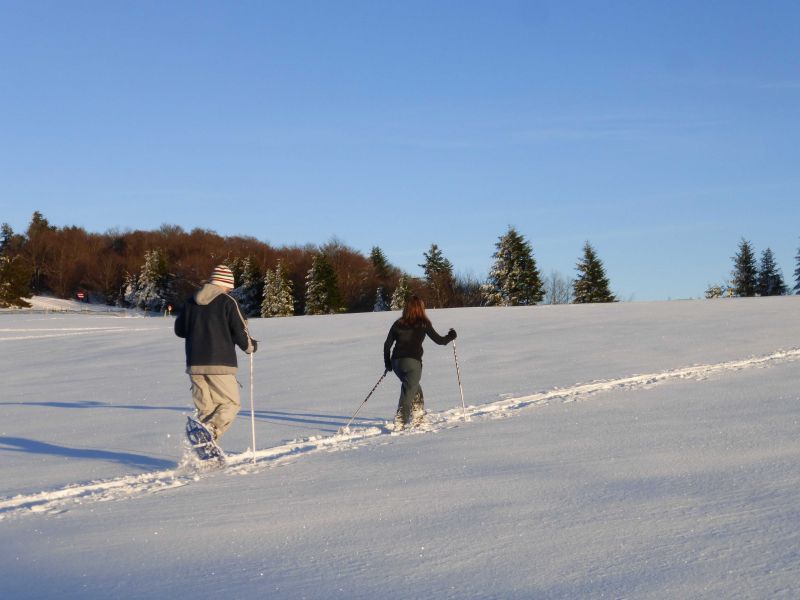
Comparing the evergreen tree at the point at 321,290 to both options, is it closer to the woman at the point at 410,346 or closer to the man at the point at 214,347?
the woman at the point at 410,346

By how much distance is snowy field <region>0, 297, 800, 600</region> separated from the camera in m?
3.88

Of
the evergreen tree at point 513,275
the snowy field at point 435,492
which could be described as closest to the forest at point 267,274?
the evergreen tree at point 513,275

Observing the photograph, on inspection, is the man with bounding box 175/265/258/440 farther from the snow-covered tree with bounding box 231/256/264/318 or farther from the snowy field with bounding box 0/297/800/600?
the snow-covered tree with bounding box 231/256/264/318

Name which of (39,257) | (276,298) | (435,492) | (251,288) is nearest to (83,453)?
(435,492)

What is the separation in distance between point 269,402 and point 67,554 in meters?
8.11

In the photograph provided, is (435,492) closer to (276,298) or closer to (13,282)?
(276,298)

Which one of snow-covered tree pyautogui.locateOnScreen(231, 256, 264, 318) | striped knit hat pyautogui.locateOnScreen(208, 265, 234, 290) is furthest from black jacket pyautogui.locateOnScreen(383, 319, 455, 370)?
snow-covered tree pyautogui.locateOnScreen(231, 256, 264, 318)

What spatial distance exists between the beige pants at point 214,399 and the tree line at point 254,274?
6097 cm

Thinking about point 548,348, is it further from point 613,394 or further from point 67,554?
point 67,554

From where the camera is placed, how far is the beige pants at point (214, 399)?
8070 mm

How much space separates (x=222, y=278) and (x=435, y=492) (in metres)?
3.52

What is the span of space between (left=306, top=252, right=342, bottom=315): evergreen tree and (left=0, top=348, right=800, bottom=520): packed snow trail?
64.4m

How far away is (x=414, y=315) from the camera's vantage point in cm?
1020

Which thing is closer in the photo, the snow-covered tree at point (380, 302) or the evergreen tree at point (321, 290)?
the evergreen tree at point (321, 290)
